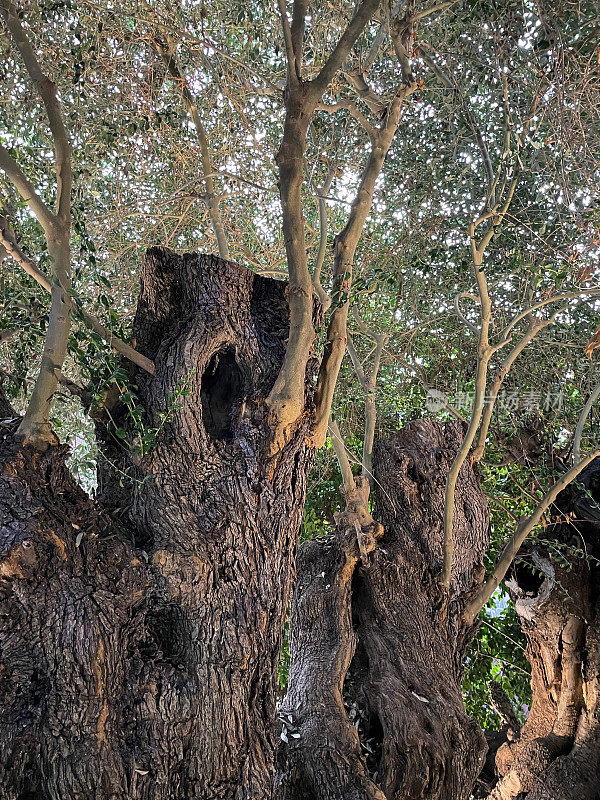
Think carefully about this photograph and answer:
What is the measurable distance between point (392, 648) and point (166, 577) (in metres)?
2.20

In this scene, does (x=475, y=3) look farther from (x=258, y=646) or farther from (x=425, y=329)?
(x=258, y=646)

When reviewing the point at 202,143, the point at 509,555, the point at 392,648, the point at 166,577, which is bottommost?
the point at 392,648

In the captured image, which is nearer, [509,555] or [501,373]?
[501,373]

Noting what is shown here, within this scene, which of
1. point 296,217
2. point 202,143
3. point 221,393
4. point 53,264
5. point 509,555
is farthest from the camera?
point 509,555

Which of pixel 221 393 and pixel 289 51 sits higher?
pixel 289 51

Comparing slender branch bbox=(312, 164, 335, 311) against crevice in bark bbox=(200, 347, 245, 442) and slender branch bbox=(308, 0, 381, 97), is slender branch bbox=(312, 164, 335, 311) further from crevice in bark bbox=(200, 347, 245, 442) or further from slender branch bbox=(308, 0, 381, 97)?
slender branch bbox=(308, 0, 381, 97)

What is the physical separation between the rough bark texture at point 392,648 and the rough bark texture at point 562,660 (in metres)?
1.10

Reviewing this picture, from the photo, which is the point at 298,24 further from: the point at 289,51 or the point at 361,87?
the point at 361,87

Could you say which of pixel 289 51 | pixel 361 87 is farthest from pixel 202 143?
pixel 289 51

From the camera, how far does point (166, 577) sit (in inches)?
120

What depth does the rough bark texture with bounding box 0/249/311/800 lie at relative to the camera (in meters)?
2.66

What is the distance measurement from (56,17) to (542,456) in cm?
509

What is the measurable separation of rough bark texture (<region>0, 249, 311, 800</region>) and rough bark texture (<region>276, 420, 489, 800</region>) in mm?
1231

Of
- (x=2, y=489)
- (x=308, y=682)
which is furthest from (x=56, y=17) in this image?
(x=308, y=682)
